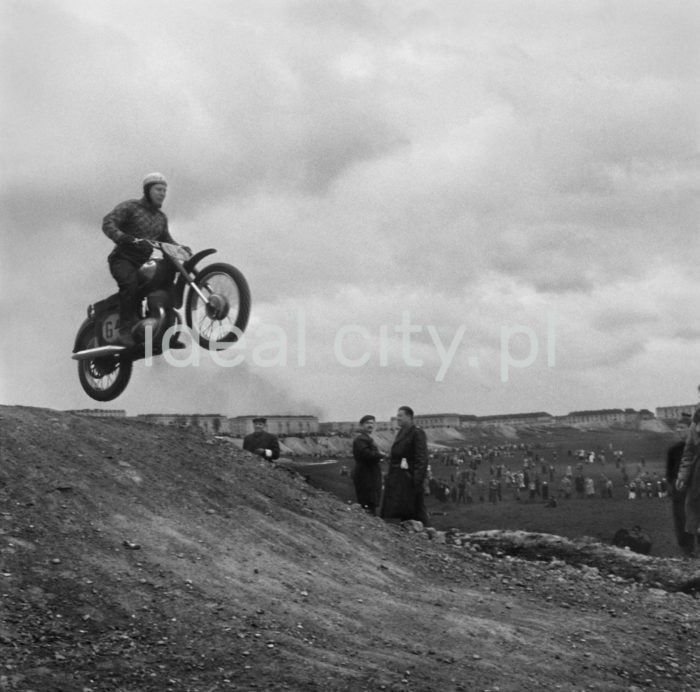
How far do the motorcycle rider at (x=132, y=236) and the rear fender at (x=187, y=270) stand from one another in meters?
0.27

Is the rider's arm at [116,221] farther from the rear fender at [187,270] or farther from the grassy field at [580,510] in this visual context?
the grassy field at [580,510]

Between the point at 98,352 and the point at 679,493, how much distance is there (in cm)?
824

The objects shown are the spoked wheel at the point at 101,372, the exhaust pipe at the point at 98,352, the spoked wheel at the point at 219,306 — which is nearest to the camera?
the spoked wheel at the point at 219,306

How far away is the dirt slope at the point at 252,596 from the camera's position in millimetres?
5871

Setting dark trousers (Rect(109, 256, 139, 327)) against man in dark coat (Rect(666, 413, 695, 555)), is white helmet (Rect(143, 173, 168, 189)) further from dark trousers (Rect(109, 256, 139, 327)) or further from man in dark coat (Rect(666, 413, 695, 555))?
man in dark coat (Rect(666, 413, 695, 555))

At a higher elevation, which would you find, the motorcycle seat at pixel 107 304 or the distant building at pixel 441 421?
the motorcycle seat at pixel 107 304

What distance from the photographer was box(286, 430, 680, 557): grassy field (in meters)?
12.2

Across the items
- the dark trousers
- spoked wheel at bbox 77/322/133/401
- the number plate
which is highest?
the dark trousers

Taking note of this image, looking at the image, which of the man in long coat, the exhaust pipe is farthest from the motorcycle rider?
the man in long coat

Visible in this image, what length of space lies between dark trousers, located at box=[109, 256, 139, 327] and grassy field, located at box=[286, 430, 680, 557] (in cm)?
342

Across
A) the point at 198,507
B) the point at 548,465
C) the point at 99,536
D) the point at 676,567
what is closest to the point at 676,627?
the point at 676,567

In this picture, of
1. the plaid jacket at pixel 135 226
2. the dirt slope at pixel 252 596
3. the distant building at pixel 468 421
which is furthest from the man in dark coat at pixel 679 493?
the plaid jacket at pixel 135 226

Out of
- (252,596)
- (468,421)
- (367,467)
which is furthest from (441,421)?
(252,596)

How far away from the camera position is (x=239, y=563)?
25.6ft
